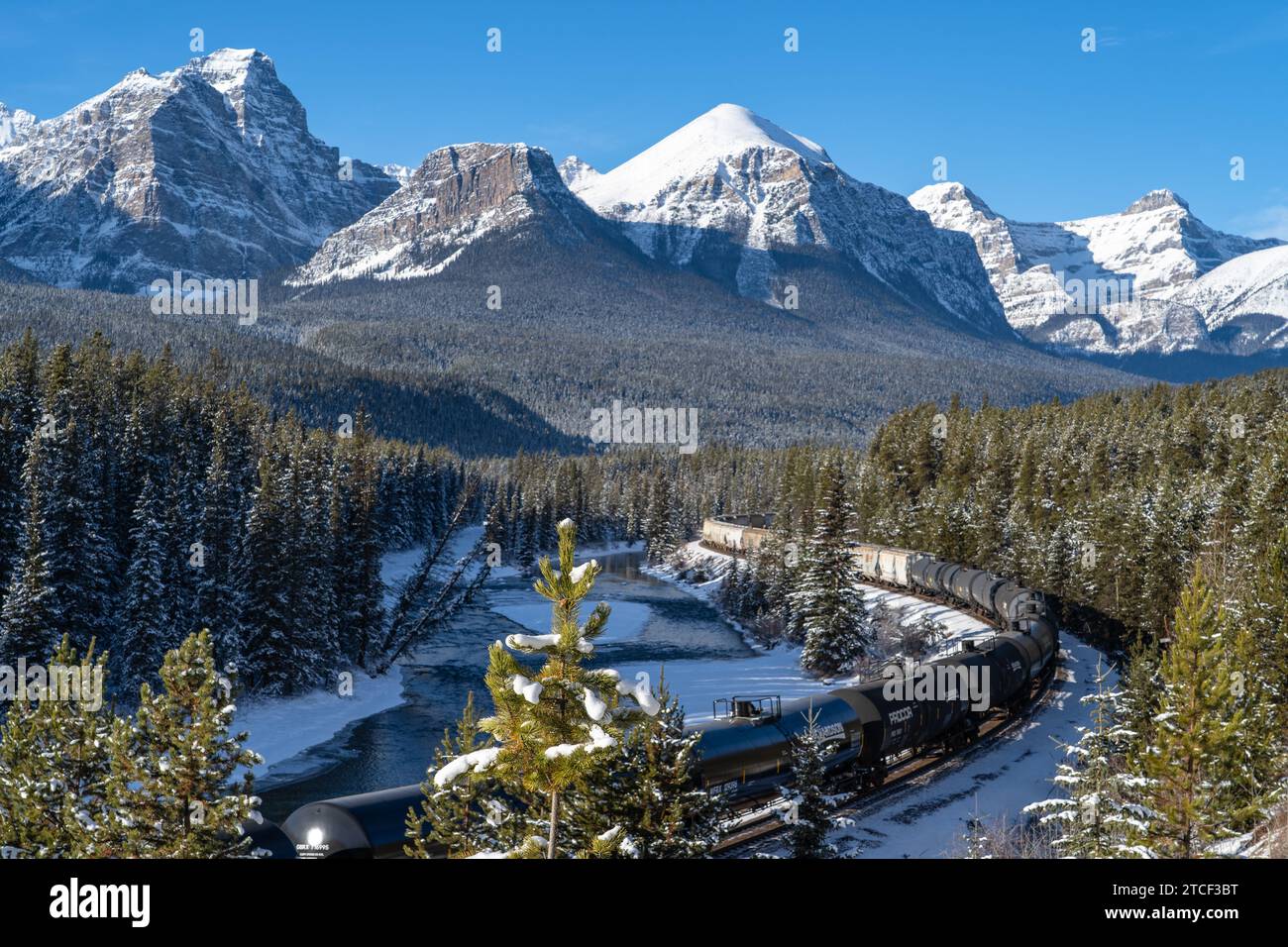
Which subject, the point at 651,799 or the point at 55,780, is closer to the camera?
the point at 651,799

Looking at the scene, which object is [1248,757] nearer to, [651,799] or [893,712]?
[893,712]

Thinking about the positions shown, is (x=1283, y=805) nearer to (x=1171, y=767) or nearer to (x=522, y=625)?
(x=1171, y=767)

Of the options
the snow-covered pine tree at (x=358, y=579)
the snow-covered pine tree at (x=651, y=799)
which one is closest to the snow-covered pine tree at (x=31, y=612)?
the snow-covered pine tree at (x=358, y=579)

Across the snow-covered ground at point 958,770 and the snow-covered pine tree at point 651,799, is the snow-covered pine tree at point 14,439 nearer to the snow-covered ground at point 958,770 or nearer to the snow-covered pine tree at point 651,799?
the snow-covered ground at point 958,770

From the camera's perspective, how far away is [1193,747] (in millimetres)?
17859

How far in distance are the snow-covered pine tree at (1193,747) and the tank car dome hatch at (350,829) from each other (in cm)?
1379

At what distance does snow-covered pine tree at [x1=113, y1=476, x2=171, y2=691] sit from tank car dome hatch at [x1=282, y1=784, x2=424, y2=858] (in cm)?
3241

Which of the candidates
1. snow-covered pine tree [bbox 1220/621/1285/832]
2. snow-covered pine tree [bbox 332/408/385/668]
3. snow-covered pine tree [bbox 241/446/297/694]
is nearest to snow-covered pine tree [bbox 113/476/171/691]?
snow-covered pine tree [bbox 241/446/297/694]

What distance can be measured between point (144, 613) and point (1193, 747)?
4488 centimetres

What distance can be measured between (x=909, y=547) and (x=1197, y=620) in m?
67.6

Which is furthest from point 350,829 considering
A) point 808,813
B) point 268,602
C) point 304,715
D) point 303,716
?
point 268,602
